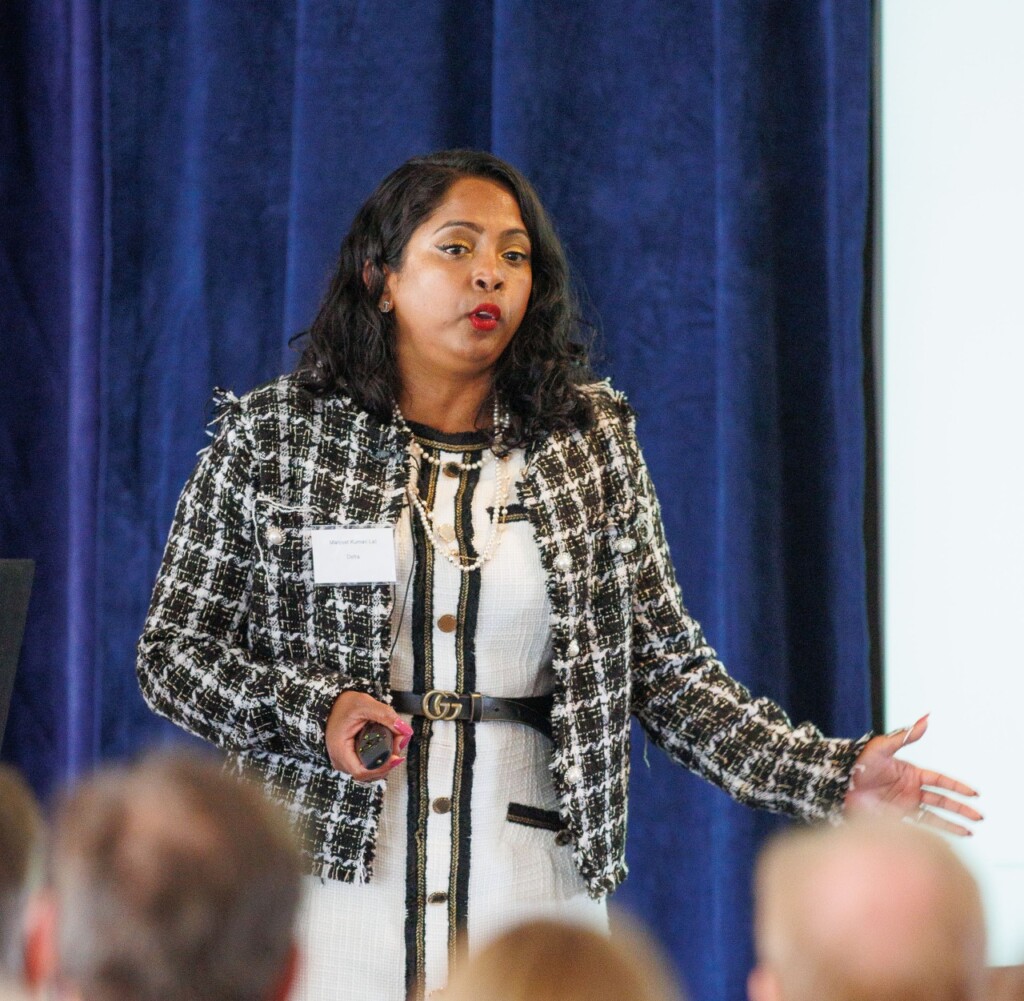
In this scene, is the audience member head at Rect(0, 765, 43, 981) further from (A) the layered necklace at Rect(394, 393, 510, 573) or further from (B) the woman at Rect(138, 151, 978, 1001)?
(A) the layered necklace at Rect(394, 393, 510, 573)

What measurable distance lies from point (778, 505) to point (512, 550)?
1.02 m

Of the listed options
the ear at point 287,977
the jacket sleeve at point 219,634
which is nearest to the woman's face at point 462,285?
the jacket sleeve at point 219,634

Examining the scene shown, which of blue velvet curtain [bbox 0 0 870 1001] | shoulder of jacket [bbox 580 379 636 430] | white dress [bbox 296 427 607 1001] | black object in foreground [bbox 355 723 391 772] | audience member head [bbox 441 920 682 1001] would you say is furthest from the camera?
blue velvet curtain [bbox 0 0 870 1001]

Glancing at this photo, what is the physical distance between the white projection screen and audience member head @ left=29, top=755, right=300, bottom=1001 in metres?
2.13

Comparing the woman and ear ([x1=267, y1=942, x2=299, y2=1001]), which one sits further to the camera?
the woman

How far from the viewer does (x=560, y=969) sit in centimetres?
86

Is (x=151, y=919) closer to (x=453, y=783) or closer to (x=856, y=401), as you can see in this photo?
(x=453, y=783)

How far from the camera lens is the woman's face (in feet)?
6.39

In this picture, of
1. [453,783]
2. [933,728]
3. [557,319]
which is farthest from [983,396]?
[453,783]

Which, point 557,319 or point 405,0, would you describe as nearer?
point 557,319

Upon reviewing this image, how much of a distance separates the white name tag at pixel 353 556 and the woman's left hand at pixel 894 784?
2.02ft

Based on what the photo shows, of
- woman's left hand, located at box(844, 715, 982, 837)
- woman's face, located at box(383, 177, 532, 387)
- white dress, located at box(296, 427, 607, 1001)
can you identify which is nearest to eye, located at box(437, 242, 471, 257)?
woman's face, located at box(383, 177, 532, 387)

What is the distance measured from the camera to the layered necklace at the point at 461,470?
1.88 m

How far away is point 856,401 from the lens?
2770 mm
